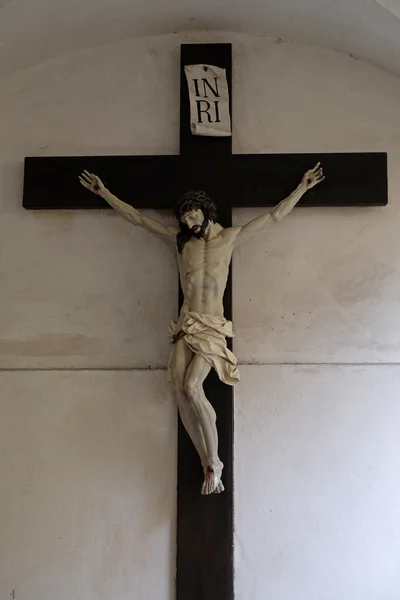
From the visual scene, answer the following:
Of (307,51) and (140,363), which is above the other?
(307,51)

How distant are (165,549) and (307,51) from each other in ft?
6.09

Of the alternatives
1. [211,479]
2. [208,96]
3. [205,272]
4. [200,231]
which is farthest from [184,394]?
[208,96]

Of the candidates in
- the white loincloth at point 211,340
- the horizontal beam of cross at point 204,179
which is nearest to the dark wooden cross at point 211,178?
the horizontal beam of cross at point 204,179

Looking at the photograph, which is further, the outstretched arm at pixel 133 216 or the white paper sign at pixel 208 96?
the white paper sign at pixel 208 96

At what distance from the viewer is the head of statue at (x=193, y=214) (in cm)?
235

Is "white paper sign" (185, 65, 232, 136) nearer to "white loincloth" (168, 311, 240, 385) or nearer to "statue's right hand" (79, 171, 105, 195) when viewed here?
"statue's right hand" (79, 171, 105, 195)

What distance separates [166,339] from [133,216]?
0.44m

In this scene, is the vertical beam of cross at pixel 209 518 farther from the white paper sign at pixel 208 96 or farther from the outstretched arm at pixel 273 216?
the white paper sign at pixel 208 96

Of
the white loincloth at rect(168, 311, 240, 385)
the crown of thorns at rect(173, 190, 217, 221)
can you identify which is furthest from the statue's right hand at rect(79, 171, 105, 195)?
the white loincloth at rect(168, 311, 240, 385)

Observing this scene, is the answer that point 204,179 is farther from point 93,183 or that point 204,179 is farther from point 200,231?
point 93,183

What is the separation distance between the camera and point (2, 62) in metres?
2.68

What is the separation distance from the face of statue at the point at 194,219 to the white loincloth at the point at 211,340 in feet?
0.92

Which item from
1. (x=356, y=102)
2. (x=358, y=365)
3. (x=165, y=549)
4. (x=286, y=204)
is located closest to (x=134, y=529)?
(x=165, y=549)

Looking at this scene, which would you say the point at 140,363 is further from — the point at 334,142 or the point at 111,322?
the point at 334,142
